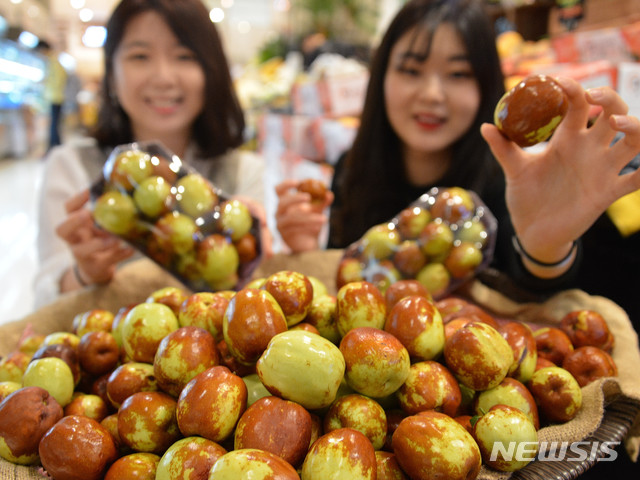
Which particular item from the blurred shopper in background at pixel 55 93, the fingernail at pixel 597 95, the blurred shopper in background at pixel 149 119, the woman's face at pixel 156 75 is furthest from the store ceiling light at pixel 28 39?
the fingernail at pixel 597 95

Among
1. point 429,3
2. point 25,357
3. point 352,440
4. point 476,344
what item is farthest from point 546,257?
point 25,357

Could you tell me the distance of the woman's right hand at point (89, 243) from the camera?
1393 millimetres

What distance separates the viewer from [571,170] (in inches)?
40.1

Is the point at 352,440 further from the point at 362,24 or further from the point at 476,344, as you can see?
the point at 362,24

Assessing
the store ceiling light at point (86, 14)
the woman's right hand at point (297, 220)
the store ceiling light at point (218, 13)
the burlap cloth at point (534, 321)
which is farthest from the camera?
the store ceiling light at point (86, 14)

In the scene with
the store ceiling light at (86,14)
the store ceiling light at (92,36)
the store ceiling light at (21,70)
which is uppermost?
the store ceiling light at (86,14)

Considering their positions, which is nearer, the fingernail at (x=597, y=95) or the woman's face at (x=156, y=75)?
the fingernail at (x=597, y=95)

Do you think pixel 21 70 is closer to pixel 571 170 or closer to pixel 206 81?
pixel 206 81

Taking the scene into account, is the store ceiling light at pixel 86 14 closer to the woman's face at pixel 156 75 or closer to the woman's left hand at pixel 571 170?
the woman's face at pixel 156 75

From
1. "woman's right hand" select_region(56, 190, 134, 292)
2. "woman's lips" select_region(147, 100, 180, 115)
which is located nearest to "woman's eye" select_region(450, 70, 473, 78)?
"woman's lips" select_region(147, 100, 180, 115)

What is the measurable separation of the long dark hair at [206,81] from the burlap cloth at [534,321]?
933 millimetres

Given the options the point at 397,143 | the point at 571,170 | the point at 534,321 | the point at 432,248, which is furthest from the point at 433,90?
the point at 534,321

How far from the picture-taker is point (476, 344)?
0.81 meters

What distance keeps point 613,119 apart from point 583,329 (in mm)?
476
